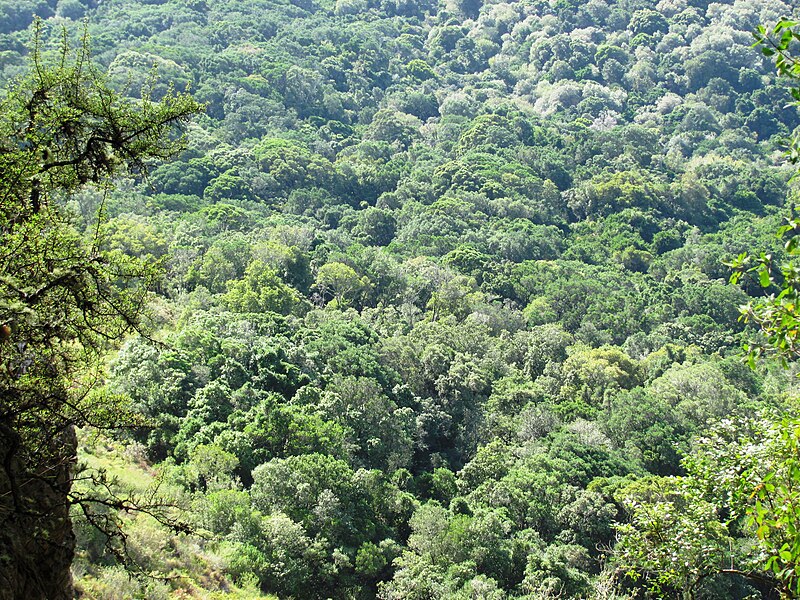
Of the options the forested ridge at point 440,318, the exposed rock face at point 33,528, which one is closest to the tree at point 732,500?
the forested ridge at point 440,318

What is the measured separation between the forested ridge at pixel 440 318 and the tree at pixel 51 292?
45cm

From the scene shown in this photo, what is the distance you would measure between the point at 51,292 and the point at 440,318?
45.9 meters

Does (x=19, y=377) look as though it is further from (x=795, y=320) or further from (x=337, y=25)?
(x=337, y=25)

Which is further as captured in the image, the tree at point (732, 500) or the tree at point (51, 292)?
the tree at point (51, 292)

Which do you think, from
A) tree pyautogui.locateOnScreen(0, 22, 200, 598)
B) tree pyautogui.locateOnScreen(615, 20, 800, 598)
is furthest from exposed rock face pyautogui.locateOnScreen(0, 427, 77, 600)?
tree pyautogui.locateOnScreen(615, 20, 800, 598)

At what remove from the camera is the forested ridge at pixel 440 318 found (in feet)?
48.8

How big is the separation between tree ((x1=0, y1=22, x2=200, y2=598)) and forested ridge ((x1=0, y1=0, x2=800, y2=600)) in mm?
446

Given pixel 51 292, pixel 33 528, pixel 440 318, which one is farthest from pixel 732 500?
pixel 440 318

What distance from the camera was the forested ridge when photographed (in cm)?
1487

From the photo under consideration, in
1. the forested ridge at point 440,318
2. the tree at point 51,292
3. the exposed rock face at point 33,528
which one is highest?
the tree at point 51,292

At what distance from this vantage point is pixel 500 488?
32.9 m

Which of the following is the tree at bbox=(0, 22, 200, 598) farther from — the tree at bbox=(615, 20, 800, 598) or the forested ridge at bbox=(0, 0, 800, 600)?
the tree at bbox=(615, 20, 800, 598)

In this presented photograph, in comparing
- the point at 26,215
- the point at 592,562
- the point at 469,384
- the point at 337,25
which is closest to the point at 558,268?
the point at 469,384

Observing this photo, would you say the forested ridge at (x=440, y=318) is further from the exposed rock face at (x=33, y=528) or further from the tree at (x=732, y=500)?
the exposed rock face at (x=33, y=528)
